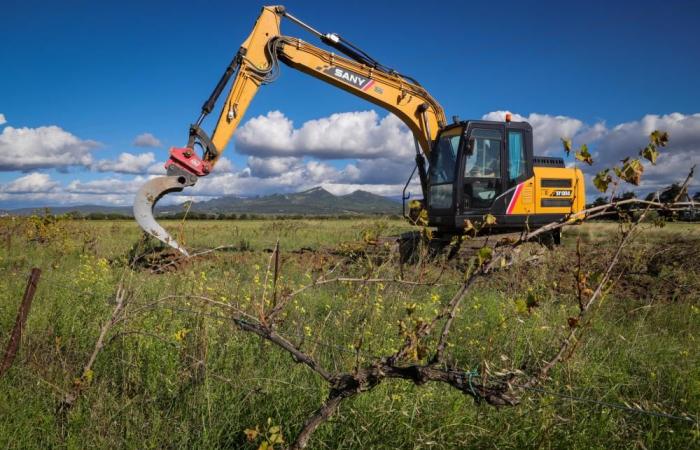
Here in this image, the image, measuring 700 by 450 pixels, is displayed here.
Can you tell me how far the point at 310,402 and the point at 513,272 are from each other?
469 cm

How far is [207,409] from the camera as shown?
121 inches

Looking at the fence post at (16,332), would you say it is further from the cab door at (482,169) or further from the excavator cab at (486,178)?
the cab door at (482,169)

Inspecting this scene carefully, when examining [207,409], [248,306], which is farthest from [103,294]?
[207,409]

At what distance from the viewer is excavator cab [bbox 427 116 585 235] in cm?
954

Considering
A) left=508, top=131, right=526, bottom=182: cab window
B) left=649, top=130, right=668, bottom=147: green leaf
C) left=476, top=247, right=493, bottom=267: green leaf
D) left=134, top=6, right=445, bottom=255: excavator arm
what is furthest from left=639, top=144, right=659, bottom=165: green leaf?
left=508, top=131, right=526, bottom=182: cab window

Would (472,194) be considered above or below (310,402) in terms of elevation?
above

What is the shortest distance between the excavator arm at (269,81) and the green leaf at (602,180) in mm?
6935

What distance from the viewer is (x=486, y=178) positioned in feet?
31.8

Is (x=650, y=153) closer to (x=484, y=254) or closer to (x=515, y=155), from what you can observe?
(x=484, y=254)

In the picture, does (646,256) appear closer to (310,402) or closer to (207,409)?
(310,402)

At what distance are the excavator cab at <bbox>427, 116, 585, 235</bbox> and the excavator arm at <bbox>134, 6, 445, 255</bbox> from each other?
81 centimetres

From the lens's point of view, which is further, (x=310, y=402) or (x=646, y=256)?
(x=646, y=256)

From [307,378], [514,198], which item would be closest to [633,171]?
[307,378]

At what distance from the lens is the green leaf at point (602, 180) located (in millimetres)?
2114
